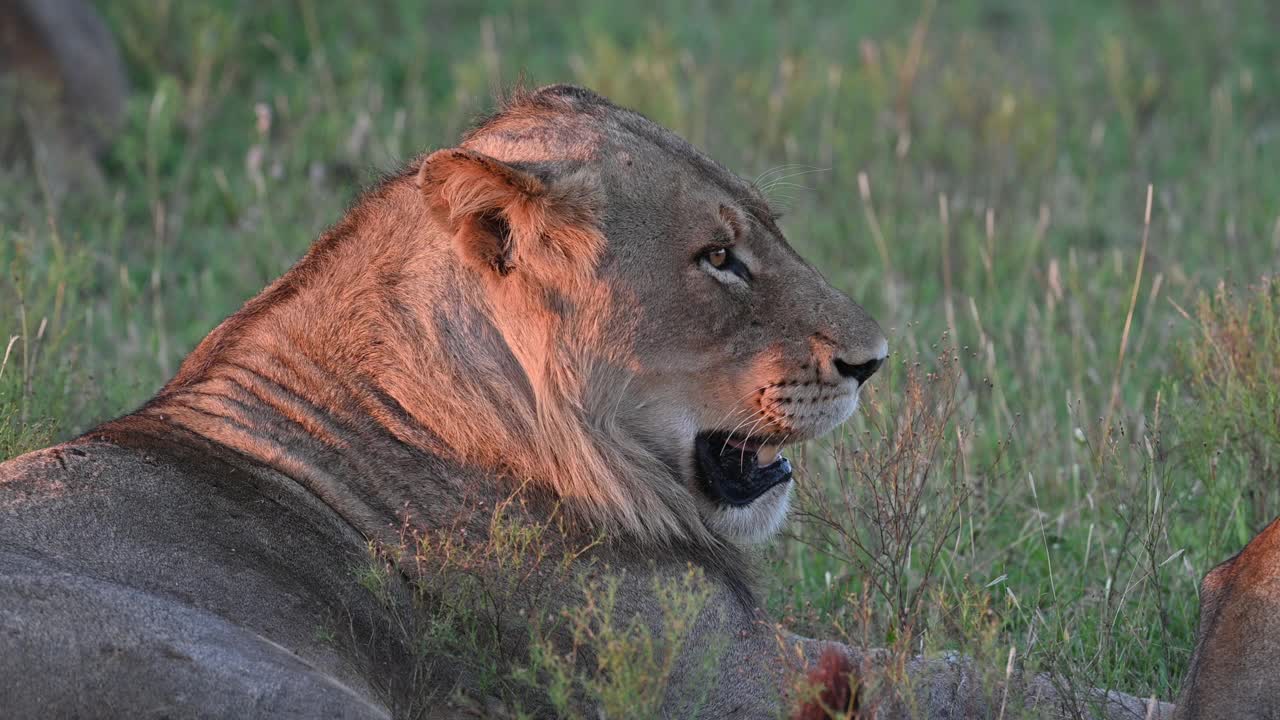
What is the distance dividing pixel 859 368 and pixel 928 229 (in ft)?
11.5

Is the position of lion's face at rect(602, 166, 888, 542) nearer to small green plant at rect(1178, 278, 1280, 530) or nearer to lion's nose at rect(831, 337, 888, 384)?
lion's nose at rect(831, 337, 888, 384)

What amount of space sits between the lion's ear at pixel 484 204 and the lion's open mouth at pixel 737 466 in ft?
2.02

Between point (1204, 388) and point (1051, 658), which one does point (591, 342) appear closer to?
point (1051, 658)

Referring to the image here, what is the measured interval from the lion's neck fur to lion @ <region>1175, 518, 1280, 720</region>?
1156 millimetres

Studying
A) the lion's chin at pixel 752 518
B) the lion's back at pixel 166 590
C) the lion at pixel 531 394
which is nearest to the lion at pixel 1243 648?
the lion at pixel 531 394

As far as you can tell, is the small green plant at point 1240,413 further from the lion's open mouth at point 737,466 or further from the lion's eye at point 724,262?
the lion's eye at point 724,262

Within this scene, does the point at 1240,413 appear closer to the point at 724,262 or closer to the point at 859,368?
the point at 859,368

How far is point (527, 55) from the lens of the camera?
9.37 meters

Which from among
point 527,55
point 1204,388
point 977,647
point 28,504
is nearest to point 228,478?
point 28,504

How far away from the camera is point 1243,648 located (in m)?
3.00

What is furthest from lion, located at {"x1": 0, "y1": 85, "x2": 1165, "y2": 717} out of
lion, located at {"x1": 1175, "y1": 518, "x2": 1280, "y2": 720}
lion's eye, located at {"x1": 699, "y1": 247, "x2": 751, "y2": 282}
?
lion, located at {"x1": 1175, "y1": 518, "x2": 1280, "y2": 720}

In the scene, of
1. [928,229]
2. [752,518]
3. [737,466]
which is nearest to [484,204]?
[737,466]

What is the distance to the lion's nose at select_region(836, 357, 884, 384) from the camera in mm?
3473

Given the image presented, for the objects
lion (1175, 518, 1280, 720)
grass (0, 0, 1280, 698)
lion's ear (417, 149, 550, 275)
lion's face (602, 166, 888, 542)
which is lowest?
grass (0, 0, 1280, 698)
